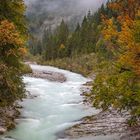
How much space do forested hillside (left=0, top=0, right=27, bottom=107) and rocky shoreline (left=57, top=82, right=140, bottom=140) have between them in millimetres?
4109

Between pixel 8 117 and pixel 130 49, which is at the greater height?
pixel 130 49

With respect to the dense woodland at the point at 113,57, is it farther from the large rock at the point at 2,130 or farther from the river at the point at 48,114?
the river at the point at 48,114

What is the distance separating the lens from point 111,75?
21.1 m

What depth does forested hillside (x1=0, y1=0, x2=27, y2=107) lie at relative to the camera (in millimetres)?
22516

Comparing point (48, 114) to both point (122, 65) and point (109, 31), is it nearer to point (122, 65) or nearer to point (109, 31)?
point (122, 65)

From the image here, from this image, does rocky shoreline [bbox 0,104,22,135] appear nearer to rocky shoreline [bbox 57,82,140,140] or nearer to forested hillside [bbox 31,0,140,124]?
rocky shoreline [bbox 57,82,140,140]

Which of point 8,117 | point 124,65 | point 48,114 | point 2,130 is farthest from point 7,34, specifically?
point 48,114

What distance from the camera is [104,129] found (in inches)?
936

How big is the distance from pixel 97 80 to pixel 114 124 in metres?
4.73

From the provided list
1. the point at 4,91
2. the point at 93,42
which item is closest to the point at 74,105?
the point at 4,91

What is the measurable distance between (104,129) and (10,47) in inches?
310

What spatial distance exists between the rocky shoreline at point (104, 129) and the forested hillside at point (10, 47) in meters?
4.11

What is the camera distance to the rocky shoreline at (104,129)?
863 inches

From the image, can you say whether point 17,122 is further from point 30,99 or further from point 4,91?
point 30,99
